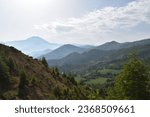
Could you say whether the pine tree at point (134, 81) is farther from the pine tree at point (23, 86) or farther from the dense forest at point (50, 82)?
the pine tree at point (23, 86)

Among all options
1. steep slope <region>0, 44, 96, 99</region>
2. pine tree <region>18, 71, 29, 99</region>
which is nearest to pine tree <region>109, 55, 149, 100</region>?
steep slope <region>0, 44, 96, 99</region>

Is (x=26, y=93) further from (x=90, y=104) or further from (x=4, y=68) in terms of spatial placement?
(x=90, y=104)

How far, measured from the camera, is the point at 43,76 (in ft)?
285

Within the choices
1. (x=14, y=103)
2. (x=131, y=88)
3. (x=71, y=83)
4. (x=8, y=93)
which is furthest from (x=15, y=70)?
(x=14, y=103)

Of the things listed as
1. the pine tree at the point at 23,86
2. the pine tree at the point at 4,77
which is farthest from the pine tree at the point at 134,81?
the pine tree at the point at 4,77

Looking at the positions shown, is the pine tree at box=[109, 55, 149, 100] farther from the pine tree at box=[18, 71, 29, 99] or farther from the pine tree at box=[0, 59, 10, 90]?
the pine tree at box=[0, 59, 10, 90]

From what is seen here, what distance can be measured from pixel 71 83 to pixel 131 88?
76542 millimetres

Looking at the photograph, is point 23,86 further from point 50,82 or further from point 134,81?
point 134,81

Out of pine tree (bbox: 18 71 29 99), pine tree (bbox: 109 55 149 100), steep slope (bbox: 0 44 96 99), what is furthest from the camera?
steep slope (bbox: 0 44 96 99)

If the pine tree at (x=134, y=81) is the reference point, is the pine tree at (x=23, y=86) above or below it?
below

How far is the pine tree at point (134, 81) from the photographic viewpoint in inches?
869

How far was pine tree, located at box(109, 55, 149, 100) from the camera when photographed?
72.4 ft

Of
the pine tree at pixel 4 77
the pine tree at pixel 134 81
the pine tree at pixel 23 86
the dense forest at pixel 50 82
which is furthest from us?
the pine tree at pixel 4 77

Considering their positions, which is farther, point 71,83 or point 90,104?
point 71,83
